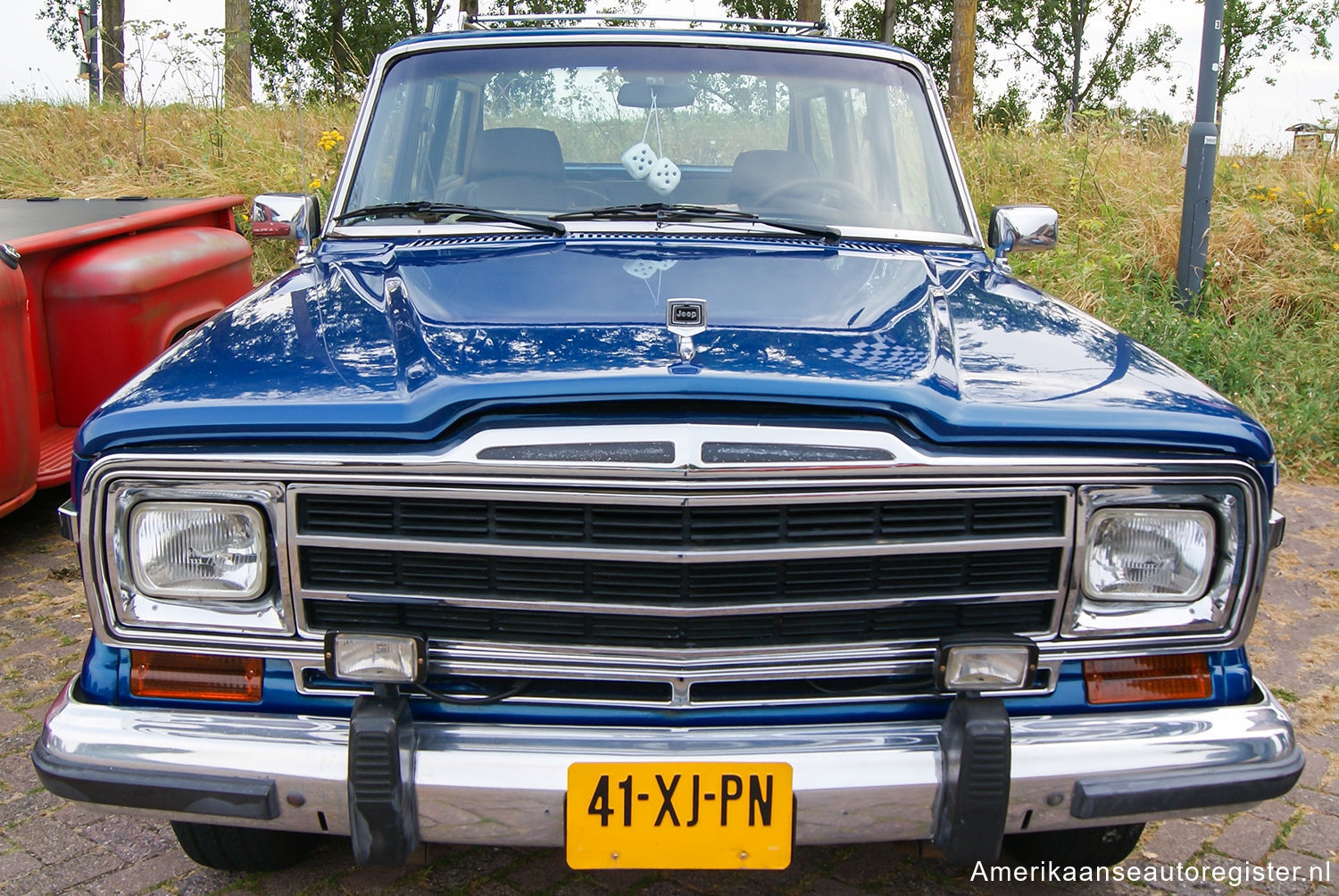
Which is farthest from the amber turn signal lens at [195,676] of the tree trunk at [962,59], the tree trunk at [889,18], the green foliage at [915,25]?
the green foliage at [915,25]

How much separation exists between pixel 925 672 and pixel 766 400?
58 centimetres

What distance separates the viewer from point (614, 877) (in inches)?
100

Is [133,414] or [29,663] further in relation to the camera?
[29,663]

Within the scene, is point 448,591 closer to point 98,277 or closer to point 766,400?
point 766,400

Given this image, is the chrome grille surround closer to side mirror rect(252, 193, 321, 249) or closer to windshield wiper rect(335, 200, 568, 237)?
windshield wiper rect(335, 200, 568, 237)

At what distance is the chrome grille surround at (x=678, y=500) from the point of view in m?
1.80

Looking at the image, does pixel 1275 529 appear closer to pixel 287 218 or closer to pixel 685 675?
pixel 685 675

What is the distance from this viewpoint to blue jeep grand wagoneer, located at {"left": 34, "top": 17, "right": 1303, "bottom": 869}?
182 centimetres

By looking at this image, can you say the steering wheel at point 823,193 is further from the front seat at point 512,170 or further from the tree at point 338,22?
the tree at point 338,22

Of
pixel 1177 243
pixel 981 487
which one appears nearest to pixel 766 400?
pixel 981 487

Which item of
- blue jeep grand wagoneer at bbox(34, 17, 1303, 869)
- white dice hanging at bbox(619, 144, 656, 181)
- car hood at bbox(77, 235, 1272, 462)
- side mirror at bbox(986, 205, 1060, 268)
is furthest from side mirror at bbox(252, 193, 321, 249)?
side mirror at bbox(986, 205, 1060, 268)

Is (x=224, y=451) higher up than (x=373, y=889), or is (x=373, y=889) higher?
(x=224, y=451)

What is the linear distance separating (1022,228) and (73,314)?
146 inches

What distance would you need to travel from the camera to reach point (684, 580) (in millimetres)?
1848
